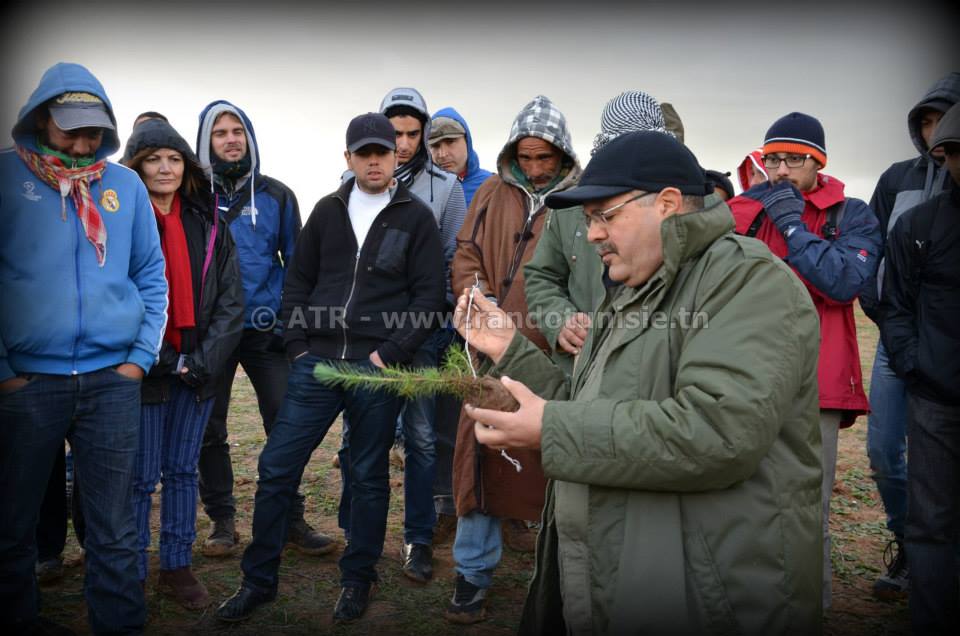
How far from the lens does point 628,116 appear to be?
455 cm

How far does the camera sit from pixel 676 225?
2154 mm

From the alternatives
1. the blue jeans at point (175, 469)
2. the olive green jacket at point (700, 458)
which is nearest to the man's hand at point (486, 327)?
the olive green jacket at point (700, 458)

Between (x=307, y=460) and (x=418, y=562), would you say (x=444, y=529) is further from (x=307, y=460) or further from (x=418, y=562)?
(x=307, y=460)

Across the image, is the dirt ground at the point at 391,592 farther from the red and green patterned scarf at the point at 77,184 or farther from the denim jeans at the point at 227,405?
the red and green patterned scarf at the point at 77,184

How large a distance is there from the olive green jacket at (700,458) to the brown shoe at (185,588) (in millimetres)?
3004

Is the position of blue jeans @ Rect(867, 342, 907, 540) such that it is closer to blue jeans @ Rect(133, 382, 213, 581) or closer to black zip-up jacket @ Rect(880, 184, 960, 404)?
black zip-up jacket @ Rect(880, 184, 960, 404)

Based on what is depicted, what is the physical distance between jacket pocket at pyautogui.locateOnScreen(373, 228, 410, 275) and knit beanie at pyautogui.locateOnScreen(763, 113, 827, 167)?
2.22 meters

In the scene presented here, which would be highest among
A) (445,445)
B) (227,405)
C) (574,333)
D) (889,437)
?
(574,333)

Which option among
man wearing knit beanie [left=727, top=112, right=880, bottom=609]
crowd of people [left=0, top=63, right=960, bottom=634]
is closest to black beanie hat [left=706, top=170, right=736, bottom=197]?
crowd of people [left=0, top=63, right=960, bottom=634]

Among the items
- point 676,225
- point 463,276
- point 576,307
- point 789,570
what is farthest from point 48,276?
point 789,570

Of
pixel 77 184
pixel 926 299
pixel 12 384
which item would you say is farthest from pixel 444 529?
pixel 926 299

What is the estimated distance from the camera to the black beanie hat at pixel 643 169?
221cm

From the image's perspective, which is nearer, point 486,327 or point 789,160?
point 486,327

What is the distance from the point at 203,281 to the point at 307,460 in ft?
4.20
